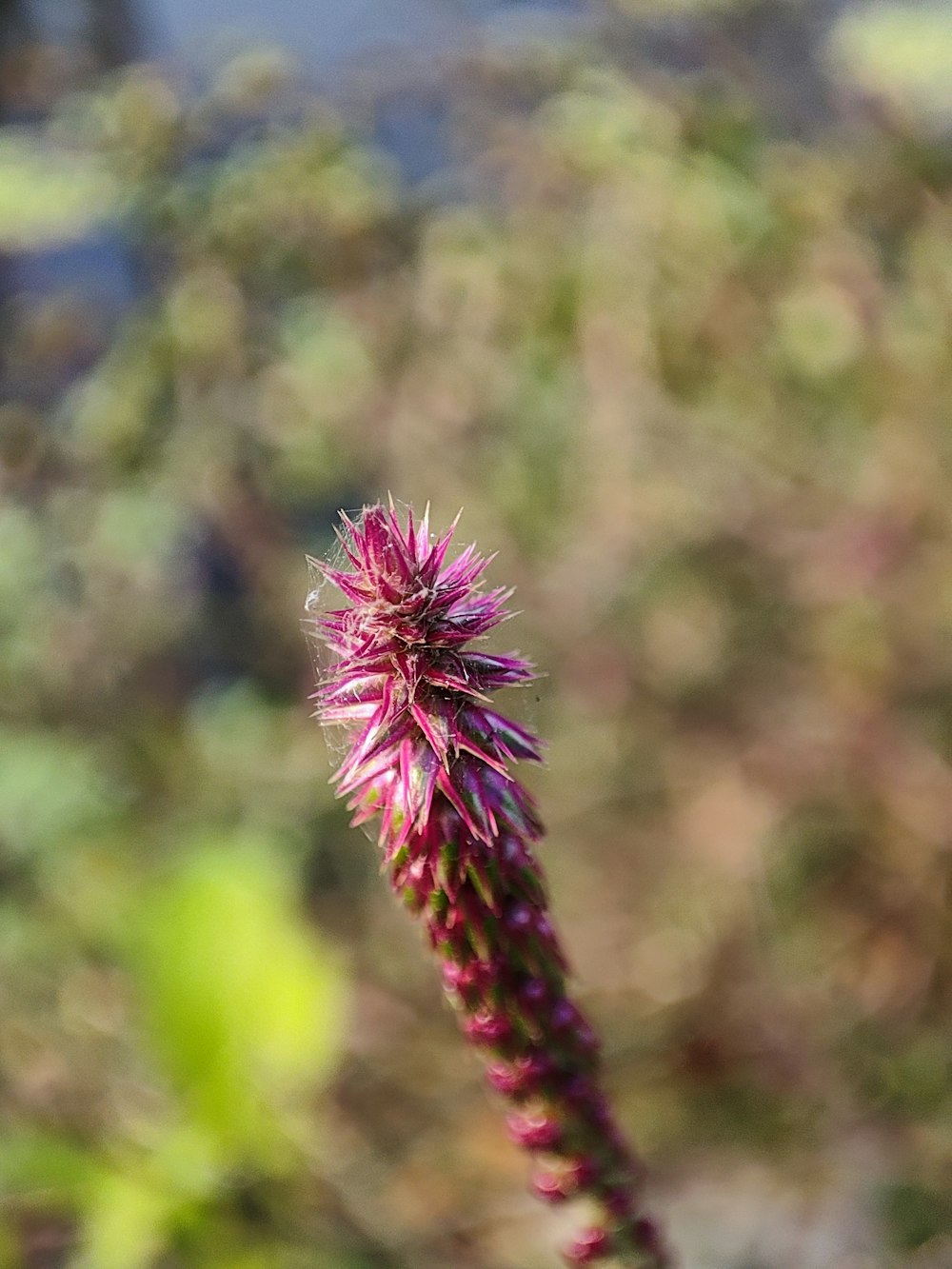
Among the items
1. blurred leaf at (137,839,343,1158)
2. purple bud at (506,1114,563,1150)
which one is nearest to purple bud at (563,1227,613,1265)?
purple bud at (506,1114,563,1150)

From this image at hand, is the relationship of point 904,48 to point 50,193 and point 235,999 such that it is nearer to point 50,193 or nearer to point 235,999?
point 50,193

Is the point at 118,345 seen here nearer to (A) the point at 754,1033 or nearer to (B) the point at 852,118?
(B) the point at 852,118

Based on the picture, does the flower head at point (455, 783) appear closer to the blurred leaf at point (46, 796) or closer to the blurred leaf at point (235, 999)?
the blurred leaf at point (235, 999)

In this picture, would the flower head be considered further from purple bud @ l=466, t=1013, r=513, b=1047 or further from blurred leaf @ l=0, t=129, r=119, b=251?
blurred leaf @ l=0, t=129, r=119, b=251

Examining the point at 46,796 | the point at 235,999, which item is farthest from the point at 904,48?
the point at 46,796

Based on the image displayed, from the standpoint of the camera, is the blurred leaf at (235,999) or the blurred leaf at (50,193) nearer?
the blurred leaf at (235,999)

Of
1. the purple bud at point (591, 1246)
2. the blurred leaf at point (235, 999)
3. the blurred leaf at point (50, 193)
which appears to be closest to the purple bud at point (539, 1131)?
the purple bud at point (591, 1246)
